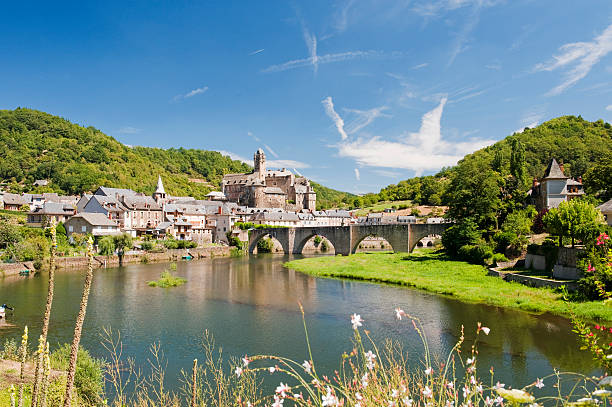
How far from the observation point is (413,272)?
3033 cm

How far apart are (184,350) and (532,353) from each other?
12078 millimetres

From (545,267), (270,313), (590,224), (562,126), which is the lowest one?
(270,313)

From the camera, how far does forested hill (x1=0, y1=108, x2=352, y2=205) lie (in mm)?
74688

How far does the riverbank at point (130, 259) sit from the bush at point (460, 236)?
95.8 feet

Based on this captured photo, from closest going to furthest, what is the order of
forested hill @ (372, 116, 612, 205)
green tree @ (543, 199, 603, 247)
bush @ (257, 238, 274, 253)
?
green tree @ (543, 199, 603, 247), bush @ (257, 238, 274, 253), forested hill @ (372, 116, 612, 205)

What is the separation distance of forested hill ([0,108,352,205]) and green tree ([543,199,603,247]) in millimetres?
74486

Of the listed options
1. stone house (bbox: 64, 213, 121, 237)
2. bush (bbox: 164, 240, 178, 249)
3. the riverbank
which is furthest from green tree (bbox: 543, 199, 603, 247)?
stone house (bbox: 64, 213, 121, 237)

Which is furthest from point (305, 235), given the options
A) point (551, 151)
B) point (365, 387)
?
point (551, 151)

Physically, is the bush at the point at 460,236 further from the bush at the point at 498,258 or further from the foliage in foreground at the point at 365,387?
the foliage in foreground at the point at 365,387

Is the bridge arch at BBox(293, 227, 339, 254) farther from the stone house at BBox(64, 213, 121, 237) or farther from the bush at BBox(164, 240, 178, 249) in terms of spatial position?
the stone house at BBox(64, 213, 121, 237)

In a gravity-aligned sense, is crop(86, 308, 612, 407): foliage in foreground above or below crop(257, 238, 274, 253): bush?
above

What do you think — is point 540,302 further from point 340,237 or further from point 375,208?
point 375,208

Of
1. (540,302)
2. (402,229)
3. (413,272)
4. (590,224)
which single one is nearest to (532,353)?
(540,302)

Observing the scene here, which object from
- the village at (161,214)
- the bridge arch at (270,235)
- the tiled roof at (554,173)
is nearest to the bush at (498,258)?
the tiled roof at (554,173)
